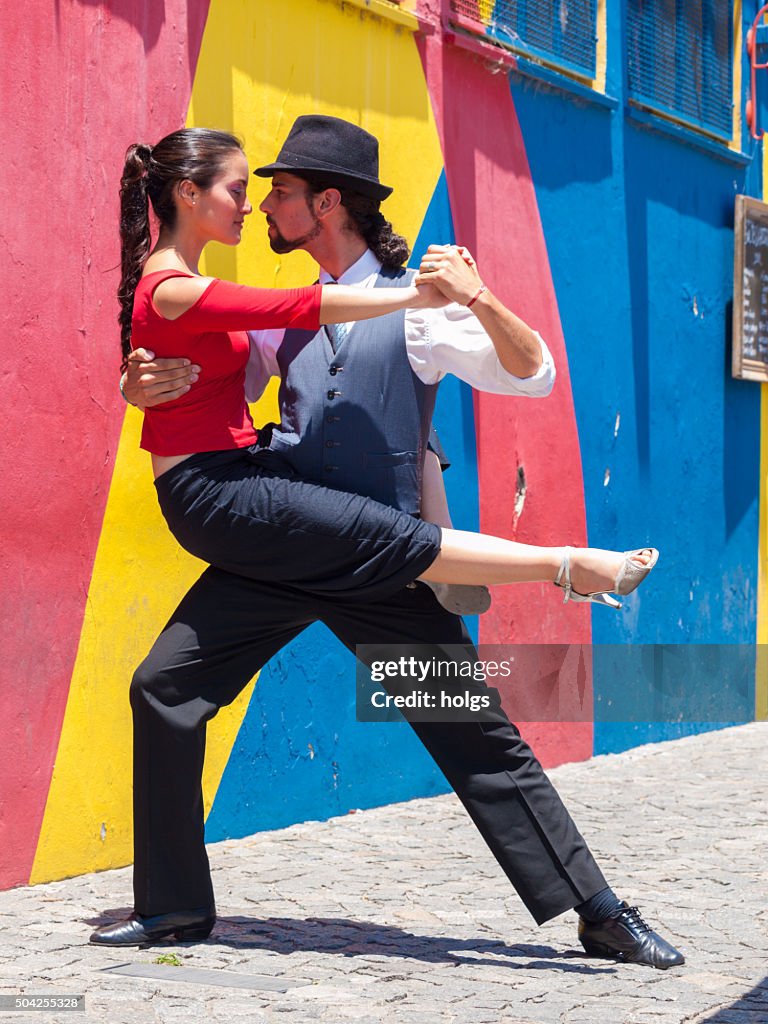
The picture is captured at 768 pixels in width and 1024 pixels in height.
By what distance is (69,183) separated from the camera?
16.7 ft

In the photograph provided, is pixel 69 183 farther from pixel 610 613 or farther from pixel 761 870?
pixel 610 613

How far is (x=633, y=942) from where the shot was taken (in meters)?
4.11

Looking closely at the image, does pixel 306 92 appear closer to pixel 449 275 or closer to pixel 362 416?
pixel 362 416

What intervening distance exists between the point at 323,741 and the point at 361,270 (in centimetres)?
231

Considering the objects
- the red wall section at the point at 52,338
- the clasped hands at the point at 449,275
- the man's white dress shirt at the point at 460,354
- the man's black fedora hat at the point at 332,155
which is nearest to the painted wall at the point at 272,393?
the red wall section at the point at 52,338

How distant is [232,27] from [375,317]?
2048mm

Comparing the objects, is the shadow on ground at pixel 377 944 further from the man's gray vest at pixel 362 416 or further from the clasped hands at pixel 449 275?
the clasped hands at pixel 449 275

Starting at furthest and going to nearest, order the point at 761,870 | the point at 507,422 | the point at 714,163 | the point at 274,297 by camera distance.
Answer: the point at 714,163, the point at 507,422, the point at 761,870, the point at 274,297

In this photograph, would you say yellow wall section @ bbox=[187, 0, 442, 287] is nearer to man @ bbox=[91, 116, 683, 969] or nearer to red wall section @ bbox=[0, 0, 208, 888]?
red wall section @ bbox=[0, 0, 208, 888]

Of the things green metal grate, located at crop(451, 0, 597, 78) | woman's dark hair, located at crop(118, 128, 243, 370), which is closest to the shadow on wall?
woman's dark hair, located at crop(118, 128, 243, 370)

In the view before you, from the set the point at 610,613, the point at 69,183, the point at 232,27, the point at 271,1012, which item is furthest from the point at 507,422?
the point at 271,1012

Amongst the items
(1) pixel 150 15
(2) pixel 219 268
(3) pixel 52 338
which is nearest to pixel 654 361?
(2) pixel 219 268

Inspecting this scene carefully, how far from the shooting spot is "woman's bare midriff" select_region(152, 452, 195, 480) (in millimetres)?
4133

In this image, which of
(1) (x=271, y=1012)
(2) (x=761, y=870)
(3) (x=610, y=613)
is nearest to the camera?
(1) (x=271, y=1012)
